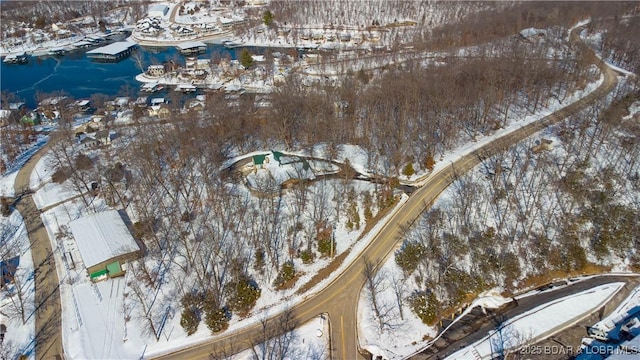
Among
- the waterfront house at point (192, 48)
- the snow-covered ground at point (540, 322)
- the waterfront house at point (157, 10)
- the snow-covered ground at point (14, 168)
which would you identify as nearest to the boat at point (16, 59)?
the waterfront house at point (192, 48)

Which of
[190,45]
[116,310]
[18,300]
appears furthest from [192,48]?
[116,310]

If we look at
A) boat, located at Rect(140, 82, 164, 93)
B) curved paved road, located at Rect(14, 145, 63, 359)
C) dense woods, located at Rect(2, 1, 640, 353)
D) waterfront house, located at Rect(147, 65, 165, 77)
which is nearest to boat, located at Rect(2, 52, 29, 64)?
waterfront house, located at Rect(147, 65, 165, 77)

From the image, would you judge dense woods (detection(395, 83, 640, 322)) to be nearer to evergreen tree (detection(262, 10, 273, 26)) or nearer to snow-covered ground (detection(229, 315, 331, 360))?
snow-covered ground (detection(229, 315, 331, 360))

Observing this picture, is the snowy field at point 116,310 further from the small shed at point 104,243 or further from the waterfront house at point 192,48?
the waterfront house at point 192,48

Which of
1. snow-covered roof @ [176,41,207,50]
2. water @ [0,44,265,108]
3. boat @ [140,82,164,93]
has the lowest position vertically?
boat @ [140,82,164,93]

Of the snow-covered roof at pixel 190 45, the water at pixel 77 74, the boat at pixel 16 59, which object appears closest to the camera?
the water at pixel 77 74

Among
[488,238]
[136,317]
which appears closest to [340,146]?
[488,238]

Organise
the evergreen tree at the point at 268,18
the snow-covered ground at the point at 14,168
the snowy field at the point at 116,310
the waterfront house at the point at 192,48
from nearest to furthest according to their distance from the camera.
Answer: the snowy field at the point at 116,310 < the snow-covered ground at the point at 14,168 < the waterfront house at the point at 192,48 < the evergreen tree at the point at 268,18
